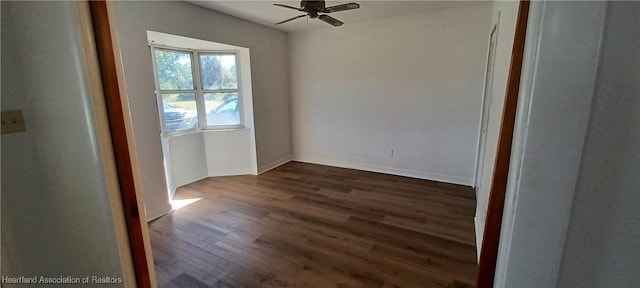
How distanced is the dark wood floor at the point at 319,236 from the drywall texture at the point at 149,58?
635mm

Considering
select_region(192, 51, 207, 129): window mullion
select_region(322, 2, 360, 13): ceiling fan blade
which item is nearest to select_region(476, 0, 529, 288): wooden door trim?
select_region(322, 2, 360, 13): ceiling fan blade

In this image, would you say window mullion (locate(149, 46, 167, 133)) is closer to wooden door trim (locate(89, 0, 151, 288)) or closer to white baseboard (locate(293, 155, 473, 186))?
white baseboard (locate(293, 155, 473, 186))

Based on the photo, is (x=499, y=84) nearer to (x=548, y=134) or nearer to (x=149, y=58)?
(x=548, y=134)

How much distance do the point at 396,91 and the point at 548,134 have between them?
3.48 metres

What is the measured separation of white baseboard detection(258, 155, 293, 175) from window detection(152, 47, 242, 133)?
81cm

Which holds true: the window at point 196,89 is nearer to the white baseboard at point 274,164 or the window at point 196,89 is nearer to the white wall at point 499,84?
the white baseboard at point 274,164

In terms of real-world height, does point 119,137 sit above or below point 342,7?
below

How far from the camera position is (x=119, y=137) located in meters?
1.00

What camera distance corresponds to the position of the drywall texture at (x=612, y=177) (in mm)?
610

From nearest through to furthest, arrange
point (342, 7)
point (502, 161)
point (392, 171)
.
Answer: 1. point (502, 161)
2. point (342, 7)
3. point (392, 171)

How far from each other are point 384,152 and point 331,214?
1.74m

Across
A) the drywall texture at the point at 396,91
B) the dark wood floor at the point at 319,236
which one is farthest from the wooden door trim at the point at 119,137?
the drywall texture at the point at 396,91

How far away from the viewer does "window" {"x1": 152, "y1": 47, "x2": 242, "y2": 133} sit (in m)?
3.67

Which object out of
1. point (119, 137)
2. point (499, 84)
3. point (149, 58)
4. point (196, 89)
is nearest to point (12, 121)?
point (119, 137)
